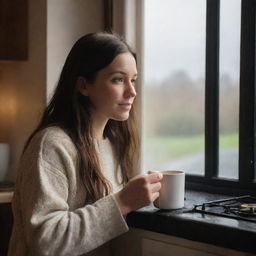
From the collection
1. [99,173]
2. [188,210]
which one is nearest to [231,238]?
[188,210]

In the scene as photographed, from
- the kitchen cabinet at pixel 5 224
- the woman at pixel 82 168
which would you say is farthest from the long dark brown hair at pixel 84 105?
the kitchen cabinet at pixel 5 224

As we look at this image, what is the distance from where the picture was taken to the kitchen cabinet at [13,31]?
2.06m

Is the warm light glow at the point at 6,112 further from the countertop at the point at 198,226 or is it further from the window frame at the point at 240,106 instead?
the countertop at the point at 198,226

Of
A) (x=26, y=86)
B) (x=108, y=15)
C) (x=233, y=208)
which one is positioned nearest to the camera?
(x=233, y=208)

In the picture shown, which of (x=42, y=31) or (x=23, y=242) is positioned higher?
(x=42, y=31)

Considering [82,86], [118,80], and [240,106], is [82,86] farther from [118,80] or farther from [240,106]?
[240,106]

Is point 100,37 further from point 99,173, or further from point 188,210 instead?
point 188,210

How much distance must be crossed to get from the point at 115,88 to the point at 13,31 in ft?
2.98

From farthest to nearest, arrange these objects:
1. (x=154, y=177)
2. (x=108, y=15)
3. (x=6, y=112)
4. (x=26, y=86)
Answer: (x=6, y=112) → (x=26, y=86) → (x=108, y=15) → (x=154, y=177)

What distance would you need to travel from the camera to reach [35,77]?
202 cm

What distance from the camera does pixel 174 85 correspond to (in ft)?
6.44

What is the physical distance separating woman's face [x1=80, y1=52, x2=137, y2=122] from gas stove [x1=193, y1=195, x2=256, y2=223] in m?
0.38

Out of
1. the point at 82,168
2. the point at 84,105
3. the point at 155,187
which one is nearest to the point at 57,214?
the point at 82,168

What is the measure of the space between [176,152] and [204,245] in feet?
2.36
